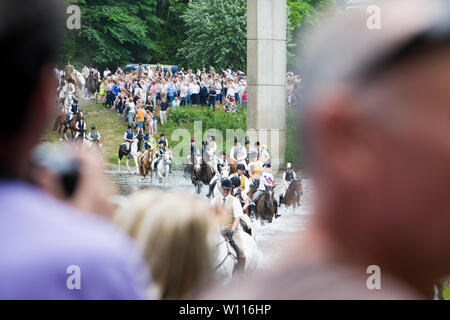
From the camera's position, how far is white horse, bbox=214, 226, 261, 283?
727 centimetres

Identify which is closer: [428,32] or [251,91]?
[428,32]

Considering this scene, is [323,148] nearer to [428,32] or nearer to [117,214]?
[428,32]

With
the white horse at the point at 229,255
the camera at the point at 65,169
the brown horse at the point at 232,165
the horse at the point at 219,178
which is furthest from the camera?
the brown horse at the point at 232,165

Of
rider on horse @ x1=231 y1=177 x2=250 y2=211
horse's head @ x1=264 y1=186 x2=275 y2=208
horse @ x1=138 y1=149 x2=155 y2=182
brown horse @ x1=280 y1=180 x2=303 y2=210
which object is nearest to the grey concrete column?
horse @ x1=138 y1=149 x2=155 y2=182

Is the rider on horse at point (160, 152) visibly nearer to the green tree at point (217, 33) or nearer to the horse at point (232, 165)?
the horse at point (232, 165)

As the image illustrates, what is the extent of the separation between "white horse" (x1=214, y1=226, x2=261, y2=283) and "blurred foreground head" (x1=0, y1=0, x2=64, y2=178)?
616 cm

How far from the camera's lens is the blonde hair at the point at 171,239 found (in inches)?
80.9

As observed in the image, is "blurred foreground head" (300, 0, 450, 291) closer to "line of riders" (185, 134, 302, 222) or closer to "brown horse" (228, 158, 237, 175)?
"line of riders" (185, 134, 302, 222)

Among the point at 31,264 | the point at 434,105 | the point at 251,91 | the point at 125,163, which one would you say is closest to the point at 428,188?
the point at 434,105

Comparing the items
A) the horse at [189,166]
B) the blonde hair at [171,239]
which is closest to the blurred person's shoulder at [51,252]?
the blonde hair at [171,239]

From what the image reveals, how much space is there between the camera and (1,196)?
777mm

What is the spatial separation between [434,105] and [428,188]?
9 cm

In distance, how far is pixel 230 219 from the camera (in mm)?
8977

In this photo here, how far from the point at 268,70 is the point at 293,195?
616cm
